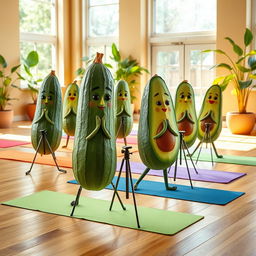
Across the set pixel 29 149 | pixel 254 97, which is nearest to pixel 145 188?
pixel 29 149

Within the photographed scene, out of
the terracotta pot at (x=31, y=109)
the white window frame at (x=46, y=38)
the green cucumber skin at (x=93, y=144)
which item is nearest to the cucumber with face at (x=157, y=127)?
the green cucumber skin at (x=93, y=144)

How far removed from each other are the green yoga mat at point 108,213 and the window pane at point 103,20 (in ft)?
26.5

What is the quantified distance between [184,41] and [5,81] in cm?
391

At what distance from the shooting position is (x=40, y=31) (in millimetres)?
11578

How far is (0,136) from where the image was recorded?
8.28m

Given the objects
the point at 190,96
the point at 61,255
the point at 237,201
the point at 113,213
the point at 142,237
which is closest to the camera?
the point at 61,255

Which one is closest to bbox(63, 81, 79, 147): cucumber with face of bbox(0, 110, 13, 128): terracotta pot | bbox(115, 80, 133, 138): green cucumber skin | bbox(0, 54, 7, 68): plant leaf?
bbox(115, 80, 133, 138): green cucumber skin

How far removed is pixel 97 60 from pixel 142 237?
4.26ft

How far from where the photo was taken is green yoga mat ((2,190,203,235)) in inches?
132

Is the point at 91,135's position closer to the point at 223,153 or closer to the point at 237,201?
the point at 237,201

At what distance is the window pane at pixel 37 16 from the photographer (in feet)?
36.4

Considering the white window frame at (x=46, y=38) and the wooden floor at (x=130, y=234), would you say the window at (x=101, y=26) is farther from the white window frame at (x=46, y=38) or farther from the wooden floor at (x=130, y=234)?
the wooden floor at (x=130, y=234)

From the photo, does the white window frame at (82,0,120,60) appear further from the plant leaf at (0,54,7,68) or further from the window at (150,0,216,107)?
the plant leaf at (0,54,7,68)

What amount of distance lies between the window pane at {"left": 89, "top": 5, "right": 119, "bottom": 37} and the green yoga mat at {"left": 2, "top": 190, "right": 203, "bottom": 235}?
8.07 meters
